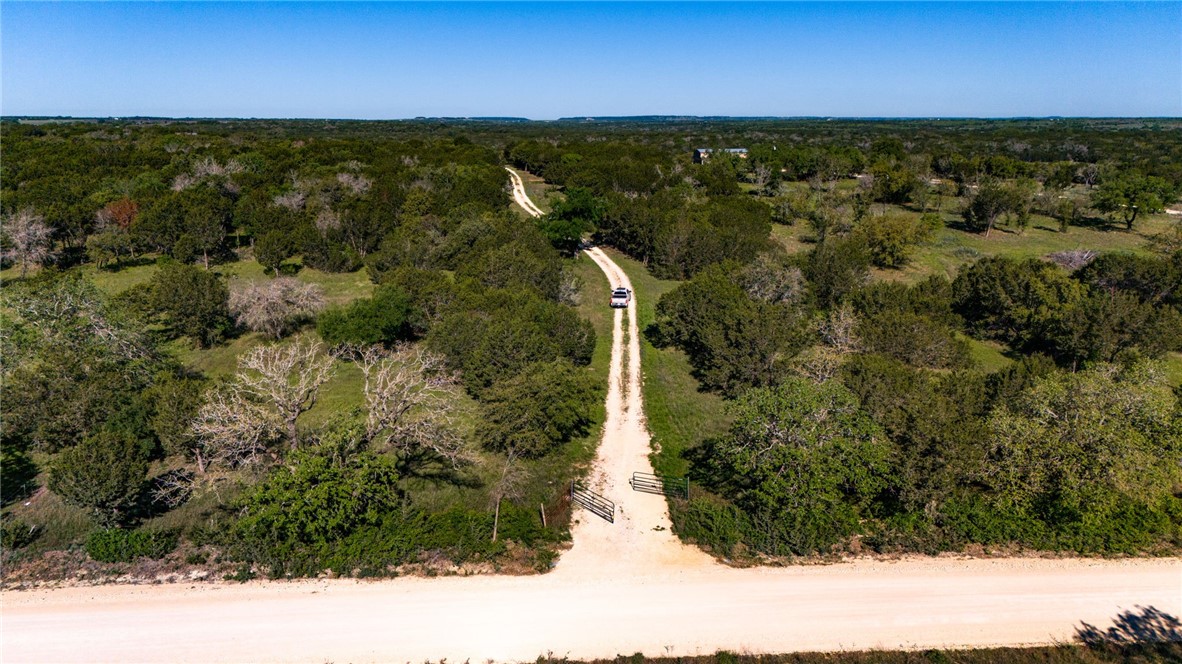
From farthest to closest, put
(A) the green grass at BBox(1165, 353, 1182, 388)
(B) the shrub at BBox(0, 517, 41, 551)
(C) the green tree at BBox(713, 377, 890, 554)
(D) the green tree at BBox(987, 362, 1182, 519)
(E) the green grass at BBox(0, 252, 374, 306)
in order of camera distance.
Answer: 1. (E) the green grass at BBox(0, 252, 374, 306)
2. (A) the green grass at BBox(1165, 353, 1182, 388)
3. (C) the green tree at BBox(713, 377, 890, 554)
4. (B) the shrub at BBox(0, 517, 41, 551)
5. (D) the green tree at BBox(987, 362, 1182, 519)

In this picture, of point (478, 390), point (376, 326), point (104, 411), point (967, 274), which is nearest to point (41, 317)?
point (104, 411)

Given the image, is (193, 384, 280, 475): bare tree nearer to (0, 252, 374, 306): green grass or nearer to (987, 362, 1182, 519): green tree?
(0, 252, 374, 306): green grass

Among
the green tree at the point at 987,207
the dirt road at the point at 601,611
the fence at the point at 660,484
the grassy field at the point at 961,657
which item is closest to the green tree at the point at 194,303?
the dirt road at the point at 601,611

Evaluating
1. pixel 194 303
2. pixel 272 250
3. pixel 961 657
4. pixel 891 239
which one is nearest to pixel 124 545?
pixel 194 303

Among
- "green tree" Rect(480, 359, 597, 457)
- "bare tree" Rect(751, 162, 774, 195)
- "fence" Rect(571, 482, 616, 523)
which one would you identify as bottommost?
"fence" Rect(571, 482, 616, 523)

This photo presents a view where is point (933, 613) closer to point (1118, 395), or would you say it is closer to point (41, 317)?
point (1118, 395)

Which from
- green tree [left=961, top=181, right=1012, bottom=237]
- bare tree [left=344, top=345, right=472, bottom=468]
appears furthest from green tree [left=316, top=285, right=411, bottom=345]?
green tree [left=961, top=181, right=1012, bottom=237]

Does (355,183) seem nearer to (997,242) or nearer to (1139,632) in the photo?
(1139,632)
